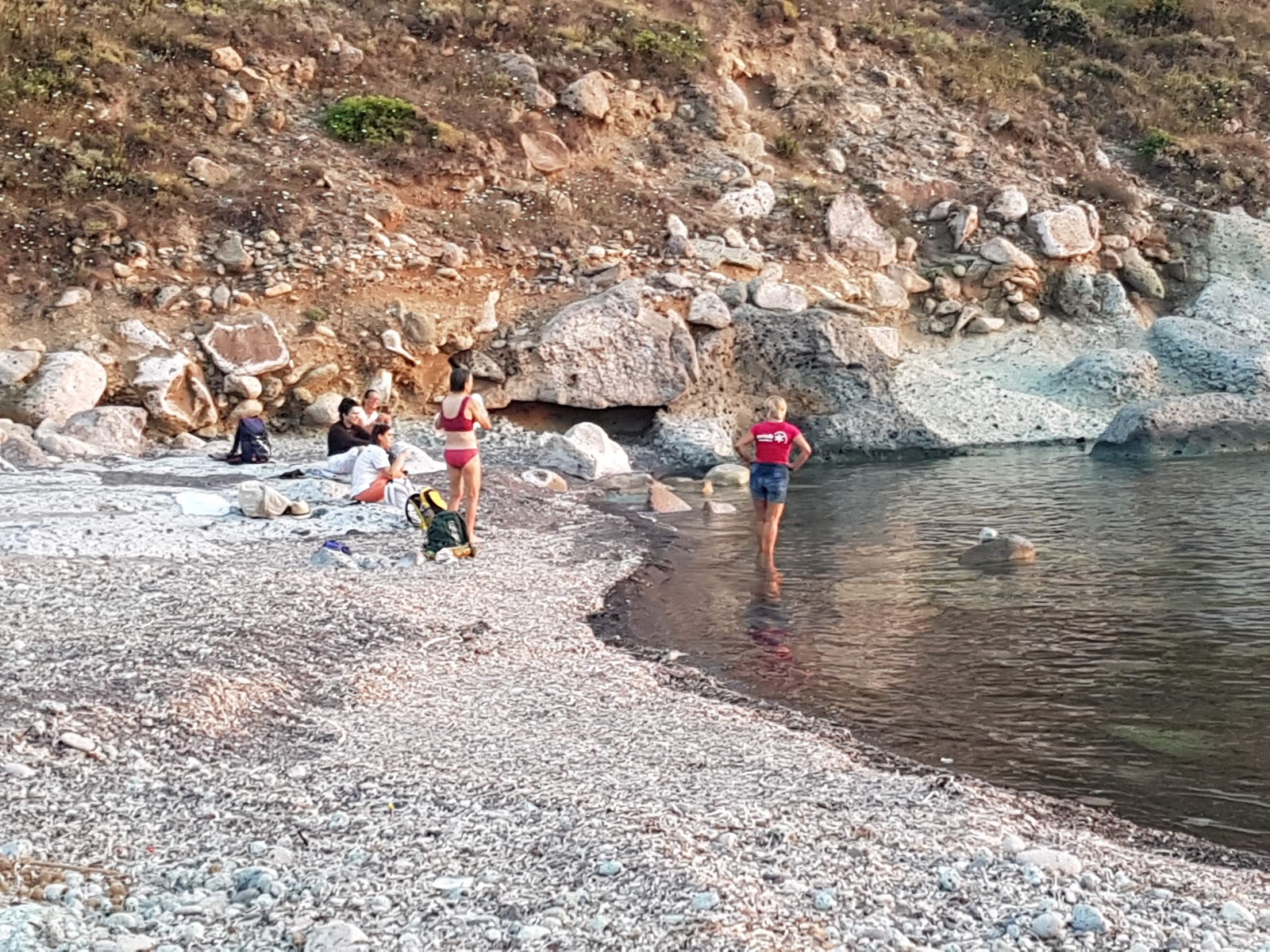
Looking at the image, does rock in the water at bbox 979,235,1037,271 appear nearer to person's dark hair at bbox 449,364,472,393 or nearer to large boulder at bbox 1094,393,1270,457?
large boulder at bbox 1094,393,1270,457

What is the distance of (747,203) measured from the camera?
26.8m

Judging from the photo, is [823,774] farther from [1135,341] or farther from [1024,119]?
[1024,119]

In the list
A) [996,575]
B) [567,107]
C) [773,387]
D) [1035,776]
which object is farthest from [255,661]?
→ [567,107]

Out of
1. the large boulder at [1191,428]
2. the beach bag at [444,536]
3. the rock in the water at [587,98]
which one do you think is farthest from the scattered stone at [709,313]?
the beach bag at [444,536]

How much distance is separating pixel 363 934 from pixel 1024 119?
3208 cm

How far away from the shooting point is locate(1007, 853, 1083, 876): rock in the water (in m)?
5.04

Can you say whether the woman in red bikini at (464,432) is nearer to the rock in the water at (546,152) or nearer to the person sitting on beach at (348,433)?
the person sitting on beach at (348,433)

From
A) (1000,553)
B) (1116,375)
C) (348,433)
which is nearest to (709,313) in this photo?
(1116,375)

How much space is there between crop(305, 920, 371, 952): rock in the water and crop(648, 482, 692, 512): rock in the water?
11676mm

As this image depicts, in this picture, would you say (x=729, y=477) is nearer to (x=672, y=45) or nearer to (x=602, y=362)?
(x=602, y=362)

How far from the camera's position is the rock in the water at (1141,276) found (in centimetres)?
2798

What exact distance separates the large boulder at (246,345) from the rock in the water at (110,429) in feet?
7.58

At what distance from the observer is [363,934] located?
431cm

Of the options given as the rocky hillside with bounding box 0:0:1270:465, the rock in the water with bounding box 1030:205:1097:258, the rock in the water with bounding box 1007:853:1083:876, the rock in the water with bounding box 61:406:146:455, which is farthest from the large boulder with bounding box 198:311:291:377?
the rock in the water with bounding box 1030:205:1097:258
